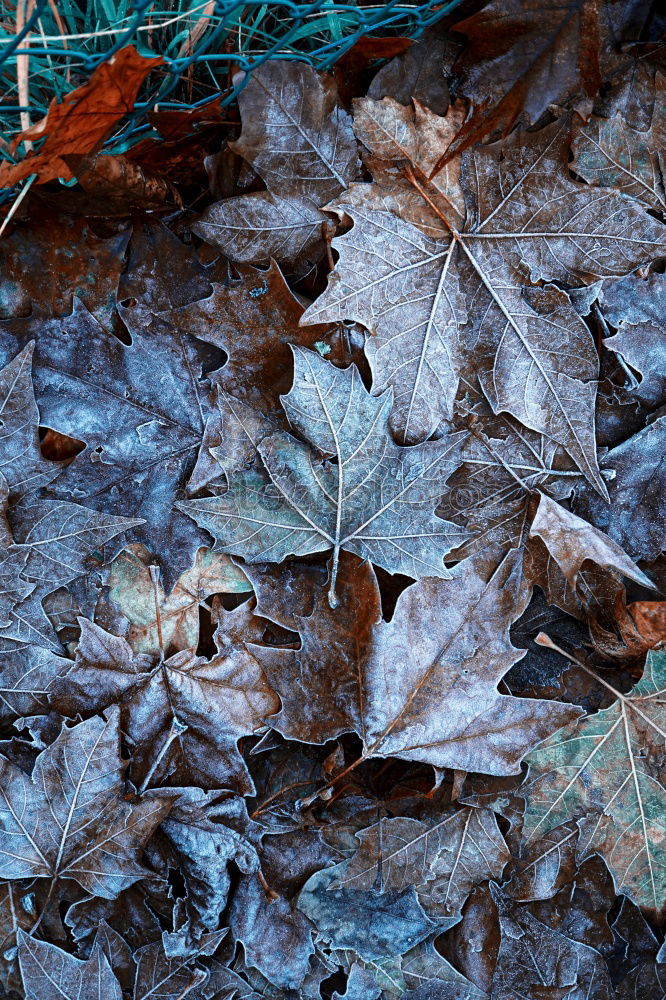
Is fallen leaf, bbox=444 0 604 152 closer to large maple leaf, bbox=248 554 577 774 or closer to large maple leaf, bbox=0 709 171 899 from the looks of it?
large maple leaf, bbox=248 554 577 774

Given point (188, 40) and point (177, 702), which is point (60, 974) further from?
point (188, 40)

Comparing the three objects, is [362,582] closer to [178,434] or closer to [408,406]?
A: [408,406]

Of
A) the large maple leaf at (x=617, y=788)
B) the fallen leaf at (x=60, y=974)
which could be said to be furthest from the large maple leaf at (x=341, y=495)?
the fallen leaf at (x=60, y=974)

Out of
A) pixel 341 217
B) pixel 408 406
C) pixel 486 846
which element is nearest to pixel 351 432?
pixel 408 406

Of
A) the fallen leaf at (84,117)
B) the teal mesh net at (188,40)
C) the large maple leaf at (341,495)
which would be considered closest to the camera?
the fallen leaf at (84,117)

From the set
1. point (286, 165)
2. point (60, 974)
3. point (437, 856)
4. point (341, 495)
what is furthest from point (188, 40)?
point (60, 974)

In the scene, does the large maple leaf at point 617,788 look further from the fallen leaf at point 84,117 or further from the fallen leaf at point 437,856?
the fallen leaf at point 84,117
